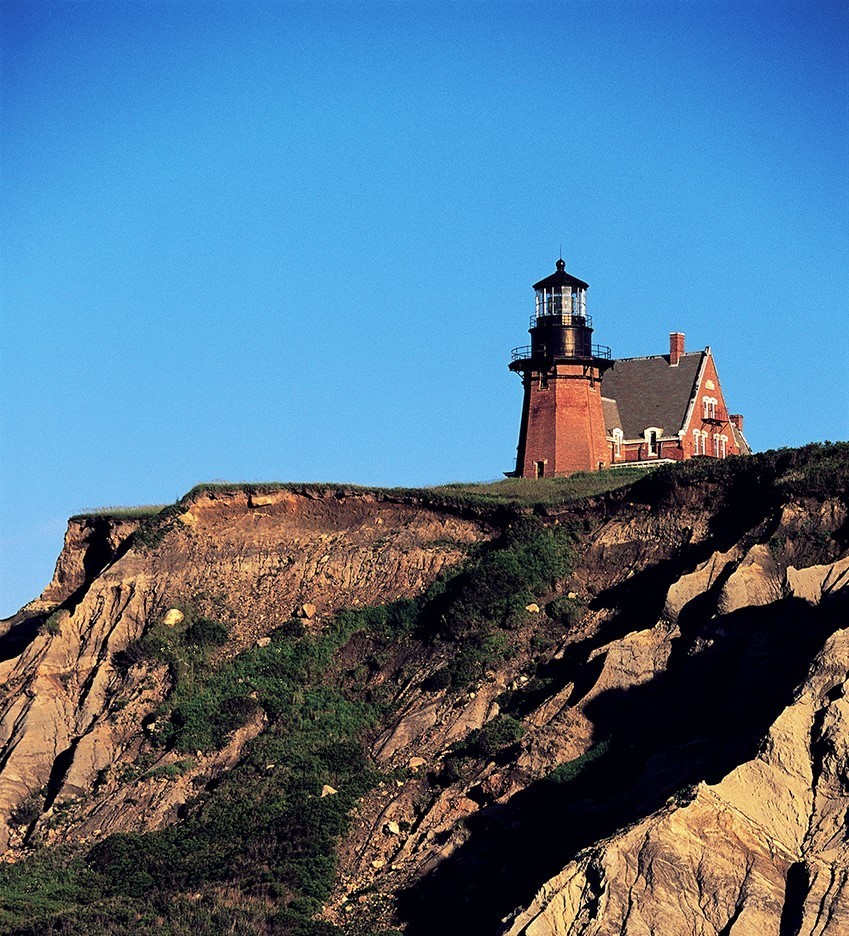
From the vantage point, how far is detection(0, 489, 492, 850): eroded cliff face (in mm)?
54125

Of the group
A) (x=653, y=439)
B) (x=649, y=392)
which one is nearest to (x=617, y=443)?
(x=653, y=439)

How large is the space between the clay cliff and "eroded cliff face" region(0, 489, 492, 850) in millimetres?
93

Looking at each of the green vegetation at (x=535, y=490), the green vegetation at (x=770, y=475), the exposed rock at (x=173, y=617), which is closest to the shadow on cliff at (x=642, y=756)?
the green vegetation at (x=770, y=475)

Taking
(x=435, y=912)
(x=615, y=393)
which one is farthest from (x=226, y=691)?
(x=615, y=393)

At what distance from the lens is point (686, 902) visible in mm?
36031

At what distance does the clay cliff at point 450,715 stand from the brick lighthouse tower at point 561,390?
11105mm

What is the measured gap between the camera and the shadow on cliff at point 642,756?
140 ft

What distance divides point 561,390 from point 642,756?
31103 mm

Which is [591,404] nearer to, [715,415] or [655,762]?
[715,415]

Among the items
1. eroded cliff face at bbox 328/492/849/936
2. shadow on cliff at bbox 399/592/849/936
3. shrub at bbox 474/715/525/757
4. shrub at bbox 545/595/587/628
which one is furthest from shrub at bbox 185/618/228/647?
shadow on cliff at bbox 399/592/849/936

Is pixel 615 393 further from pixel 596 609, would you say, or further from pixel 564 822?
pixel 564 822

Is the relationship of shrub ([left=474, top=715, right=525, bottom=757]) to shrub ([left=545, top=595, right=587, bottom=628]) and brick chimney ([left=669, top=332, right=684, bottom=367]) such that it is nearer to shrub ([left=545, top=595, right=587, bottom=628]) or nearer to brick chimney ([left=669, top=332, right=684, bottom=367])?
shrub ([left=545, top=595, right=587, bottom=628])

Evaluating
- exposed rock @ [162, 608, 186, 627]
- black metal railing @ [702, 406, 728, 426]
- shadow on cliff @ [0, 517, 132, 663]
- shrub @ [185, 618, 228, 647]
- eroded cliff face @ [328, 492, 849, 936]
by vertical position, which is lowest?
eroded cliff face @ [328, 492, 849, 936]

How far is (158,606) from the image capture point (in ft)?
198
